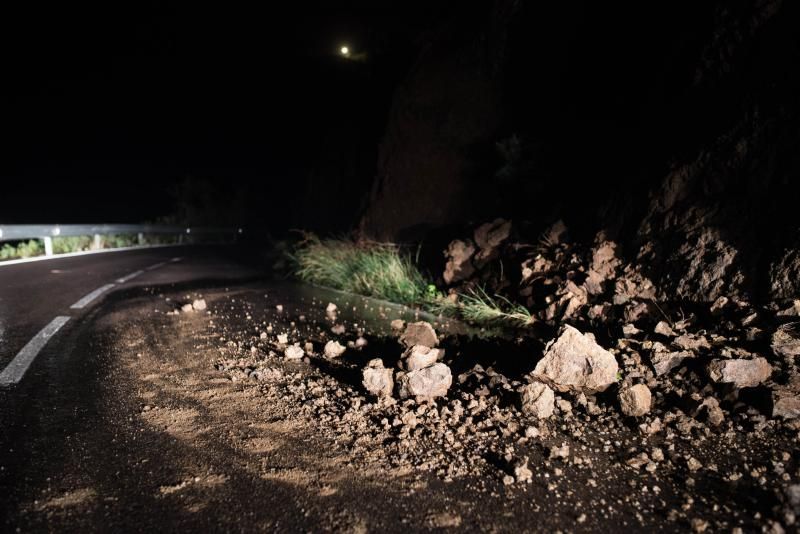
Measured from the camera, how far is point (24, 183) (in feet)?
149

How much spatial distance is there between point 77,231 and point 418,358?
16.1 meters

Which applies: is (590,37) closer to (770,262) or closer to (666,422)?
(770,262)

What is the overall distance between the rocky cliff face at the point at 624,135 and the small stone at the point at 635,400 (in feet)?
6.15

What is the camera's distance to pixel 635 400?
3.04 m

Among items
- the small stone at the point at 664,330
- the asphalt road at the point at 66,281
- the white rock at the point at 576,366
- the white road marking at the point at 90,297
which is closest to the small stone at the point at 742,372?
the white rock at the point at 576,366

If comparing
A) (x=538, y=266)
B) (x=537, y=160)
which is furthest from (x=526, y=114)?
(x=538, y=266)

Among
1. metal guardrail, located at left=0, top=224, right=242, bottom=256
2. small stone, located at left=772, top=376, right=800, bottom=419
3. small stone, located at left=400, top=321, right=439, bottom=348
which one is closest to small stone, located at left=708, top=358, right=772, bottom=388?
small stone, located at left=772, top=376, right=800, bottom=419

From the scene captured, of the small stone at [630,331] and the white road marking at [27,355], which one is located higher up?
the small stone at [630,331]

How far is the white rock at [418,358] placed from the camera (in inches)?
145

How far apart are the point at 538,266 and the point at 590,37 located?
5.22 meters

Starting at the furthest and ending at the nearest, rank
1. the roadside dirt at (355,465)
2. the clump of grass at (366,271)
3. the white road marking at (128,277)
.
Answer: the white road marking at (128,277)
the clump of grass at (366,271)
the roadside dirt at (355,465)

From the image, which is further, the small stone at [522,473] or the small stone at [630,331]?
the small stone at [630,331]

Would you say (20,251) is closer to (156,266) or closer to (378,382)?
(156,266)

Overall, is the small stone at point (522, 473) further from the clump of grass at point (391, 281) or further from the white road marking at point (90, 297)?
the white road marking at point (90, 297)
